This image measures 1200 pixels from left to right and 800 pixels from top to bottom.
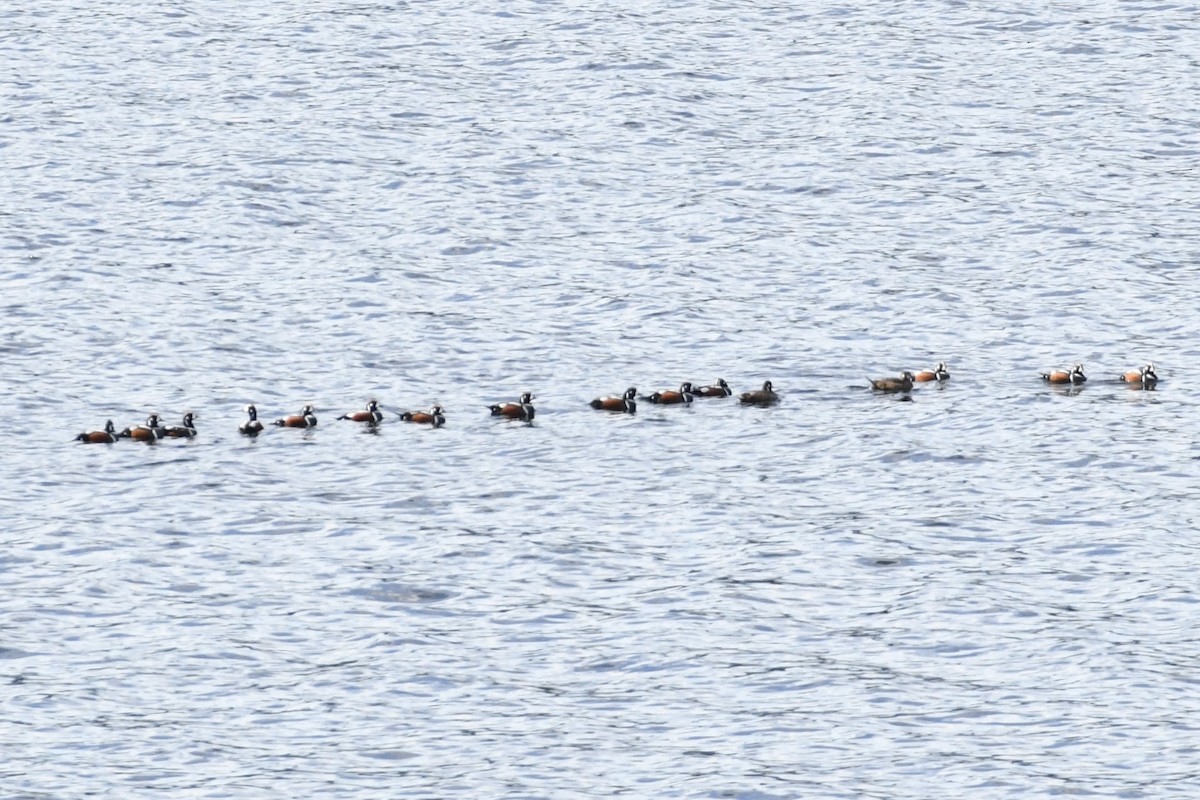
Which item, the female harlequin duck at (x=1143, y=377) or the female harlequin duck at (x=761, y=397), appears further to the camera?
the female harlequin duck at (x=1143, y=377)

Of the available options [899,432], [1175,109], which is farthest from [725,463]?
[1175,109]

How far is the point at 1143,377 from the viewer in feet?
141

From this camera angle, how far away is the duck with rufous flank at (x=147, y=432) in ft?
131

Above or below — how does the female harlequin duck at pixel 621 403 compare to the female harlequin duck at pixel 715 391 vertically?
below

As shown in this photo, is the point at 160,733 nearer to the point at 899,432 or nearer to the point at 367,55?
the point at 899,432

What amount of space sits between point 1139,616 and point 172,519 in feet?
47.7

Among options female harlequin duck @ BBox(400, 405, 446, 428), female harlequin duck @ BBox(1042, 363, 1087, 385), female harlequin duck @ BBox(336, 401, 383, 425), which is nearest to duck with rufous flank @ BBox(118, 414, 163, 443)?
female harlequin duck @ BBox(336, 401, 383, 425)

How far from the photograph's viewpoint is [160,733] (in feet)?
94.4

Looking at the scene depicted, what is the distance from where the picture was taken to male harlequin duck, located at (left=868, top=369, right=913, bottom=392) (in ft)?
141

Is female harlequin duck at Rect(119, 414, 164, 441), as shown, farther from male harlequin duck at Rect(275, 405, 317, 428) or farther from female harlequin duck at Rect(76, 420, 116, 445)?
male harlequin duck at Rect(275, 405, 317, 428)

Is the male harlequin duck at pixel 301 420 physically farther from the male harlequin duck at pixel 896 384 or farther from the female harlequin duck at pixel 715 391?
the male harlequin duck at pixel 896 384

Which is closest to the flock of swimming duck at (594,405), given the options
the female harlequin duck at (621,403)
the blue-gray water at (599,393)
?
the female harlequin duck at (621,403)

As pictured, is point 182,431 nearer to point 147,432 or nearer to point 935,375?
point 147,432

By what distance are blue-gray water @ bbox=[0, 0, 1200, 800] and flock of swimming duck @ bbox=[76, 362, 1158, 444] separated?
13.2 inches
